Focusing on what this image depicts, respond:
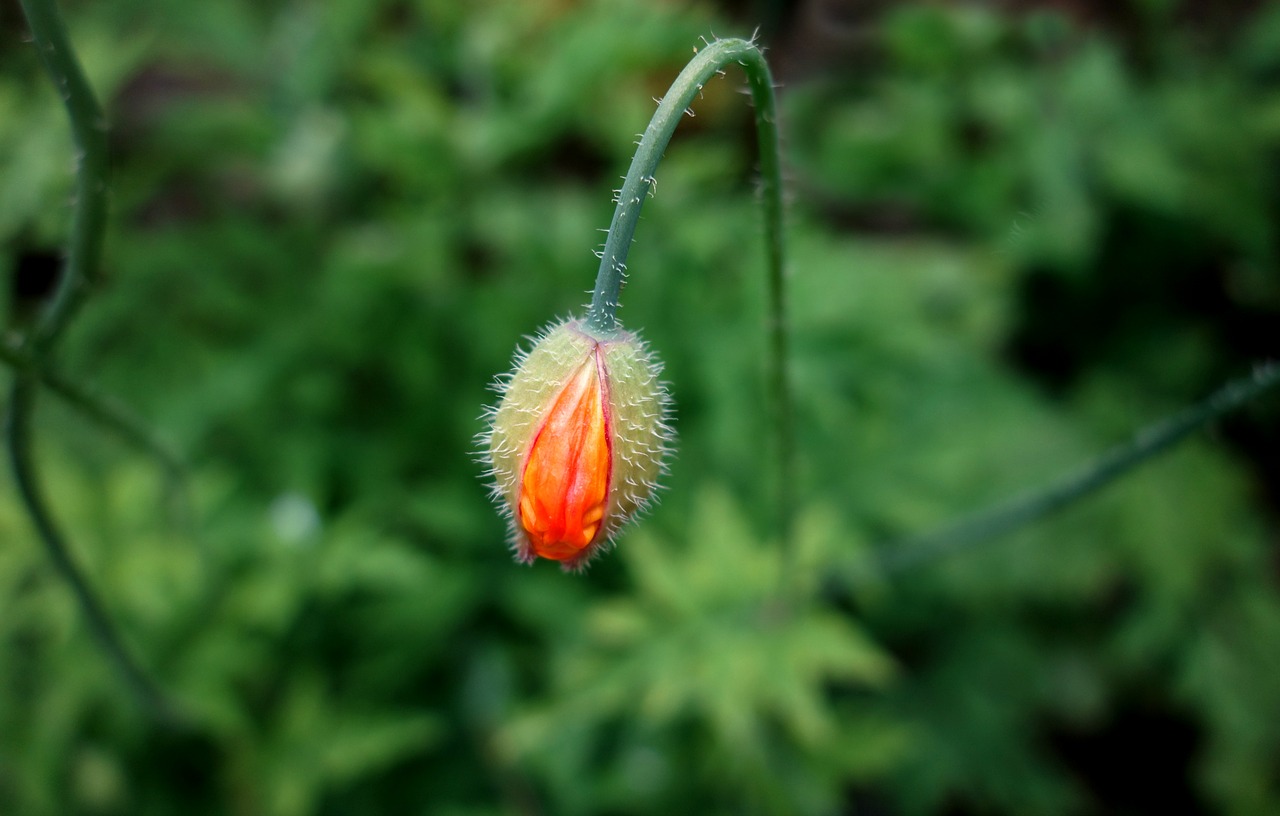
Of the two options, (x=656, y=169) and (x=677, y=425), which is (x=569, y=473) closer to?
(x=656, y=169)

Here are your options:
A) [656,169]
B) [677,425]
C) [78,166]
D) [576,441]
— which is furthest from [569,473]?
[677,425]

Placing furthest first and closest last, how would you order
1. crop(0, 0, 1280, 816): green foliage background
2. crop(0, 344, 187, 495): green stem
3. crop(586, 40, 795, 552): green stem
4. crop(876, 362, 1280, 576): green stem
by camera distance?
crop(0, 0, 1280, 816): green foliage background, crop(876, 362, 1280, 576): green stem, crop(0, 344, 187, 495): green stem, crop(586, 40, 795, 552): green stem

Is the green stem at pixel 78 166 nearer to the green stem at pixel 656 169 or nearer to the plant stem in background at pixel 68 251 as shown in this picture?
the plant stem in background at pixel 68 251

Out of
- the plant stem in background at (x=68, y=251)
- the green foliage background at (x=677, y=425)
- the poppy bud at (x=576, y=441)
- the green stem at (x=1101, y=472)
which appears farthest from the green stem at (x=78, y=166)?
the green stem at (x=1101, y=472)

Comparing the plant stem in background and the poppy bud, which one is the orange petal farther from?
the plant stem in background

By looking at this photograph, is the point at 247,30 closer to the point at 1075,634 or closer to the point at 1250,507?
the point at 1075,634

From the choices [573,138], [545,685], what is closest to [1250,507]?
[545,685]

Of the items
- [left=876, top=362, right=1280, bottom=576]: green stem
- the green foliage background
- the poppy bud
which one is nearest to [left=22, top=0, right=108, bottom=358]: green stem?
the poppy bud
